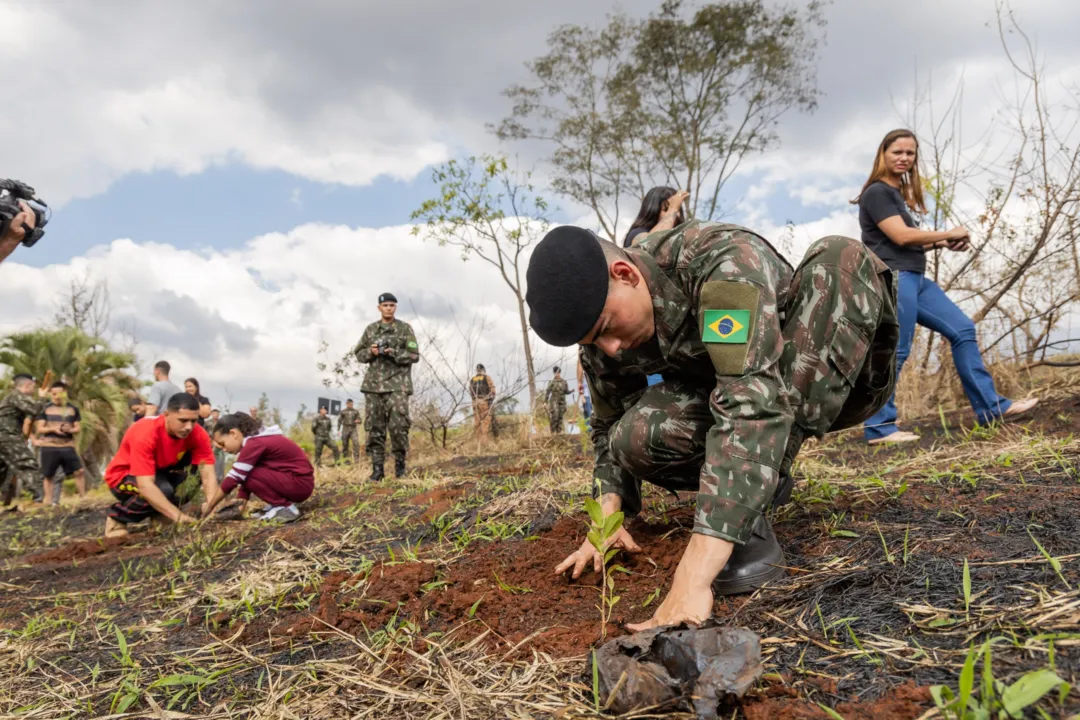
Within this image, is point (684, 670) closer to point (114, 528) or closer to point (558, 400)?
point (114, 528)

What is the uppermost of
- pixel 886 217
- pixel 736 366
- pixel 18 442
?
pixel 886 217

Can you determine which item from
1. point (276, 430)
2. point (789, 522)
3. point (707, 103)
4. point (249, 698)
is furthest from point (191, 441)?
point (707, 103)

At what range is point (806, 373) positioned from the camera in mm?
1884

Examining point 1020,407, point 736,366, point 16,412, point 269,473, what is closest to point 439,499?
point 269,473

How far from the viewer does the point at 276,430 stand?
530 centimetres

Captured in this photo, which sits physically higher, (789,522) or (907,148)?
(907,148)

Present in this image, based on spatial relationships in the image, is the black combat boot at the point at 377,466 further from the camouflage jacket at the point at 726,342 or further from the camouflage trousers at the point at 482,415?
the camouflage jacket at the point at 726,342

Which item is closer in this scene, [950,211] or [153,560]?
[153,560]

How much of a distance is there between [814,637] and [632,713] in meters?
0.44

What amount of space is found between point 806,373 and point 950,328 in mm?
2545

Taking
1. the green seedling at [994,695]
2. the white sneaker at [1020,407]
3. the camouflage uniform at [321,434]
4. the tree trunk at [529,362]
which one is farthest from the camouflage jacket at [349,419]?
the green seedling at [994,695]

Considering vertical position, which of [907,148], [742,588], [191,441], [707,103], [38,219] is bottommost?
[742,588]

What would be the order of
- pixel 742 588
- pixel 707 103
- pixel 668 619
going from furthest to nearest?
1. pixel 707 103
2. pixel 742 588
3. pixel 668 619

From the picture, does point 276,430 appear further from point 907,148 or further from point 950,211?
point 950,211
